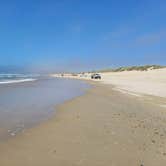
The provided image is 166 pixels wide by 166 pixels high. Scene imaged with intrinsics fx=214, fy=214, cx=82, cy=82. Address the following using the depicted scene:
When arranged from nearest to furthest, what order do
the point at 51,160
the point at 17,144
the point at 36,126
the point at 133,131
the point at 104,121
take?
the point at 51,160
the point at 17,144
the point at 133,131
the point at 36,126
the point at 104,121

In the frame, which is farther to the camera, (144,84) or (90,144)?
(144,84)

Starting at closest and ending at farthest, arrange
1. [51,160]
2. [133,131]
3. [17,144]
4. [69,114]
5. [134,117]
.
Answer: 1. [51,160]
2. [17,144]
3. [133,131]
4. [134,117]
5. [69,114]

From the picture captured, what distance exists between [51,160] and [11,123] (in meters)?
3.69

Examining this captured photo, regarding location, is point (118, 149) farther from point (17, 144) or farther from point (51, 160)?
point (17, 144)

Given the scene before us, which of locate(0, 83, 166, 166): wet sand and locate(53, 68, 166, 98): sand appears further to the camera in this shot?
locate(53, 68, 166, 98): sand

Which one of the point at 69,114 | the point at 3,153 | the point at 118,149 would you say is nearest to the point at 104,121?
the point at 69,114

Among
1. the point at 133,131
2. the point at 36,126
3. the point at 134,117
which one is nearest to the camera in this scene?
the point at 133,131

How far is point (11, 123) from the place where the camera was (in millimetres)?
7750

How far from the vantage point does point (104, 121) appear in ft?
27.0

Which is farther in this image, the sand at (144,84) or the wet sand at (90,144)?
the sand at (144,84)

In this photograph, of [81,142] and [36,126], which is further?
[36,126]

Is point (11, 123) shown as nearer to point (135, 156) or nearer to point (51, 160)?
point (51, 160)

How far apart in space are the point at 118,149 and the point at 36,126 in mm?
3279

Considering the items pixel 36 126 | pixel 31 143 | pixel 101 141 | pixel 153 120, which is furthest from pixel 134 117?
pixel 31 143
